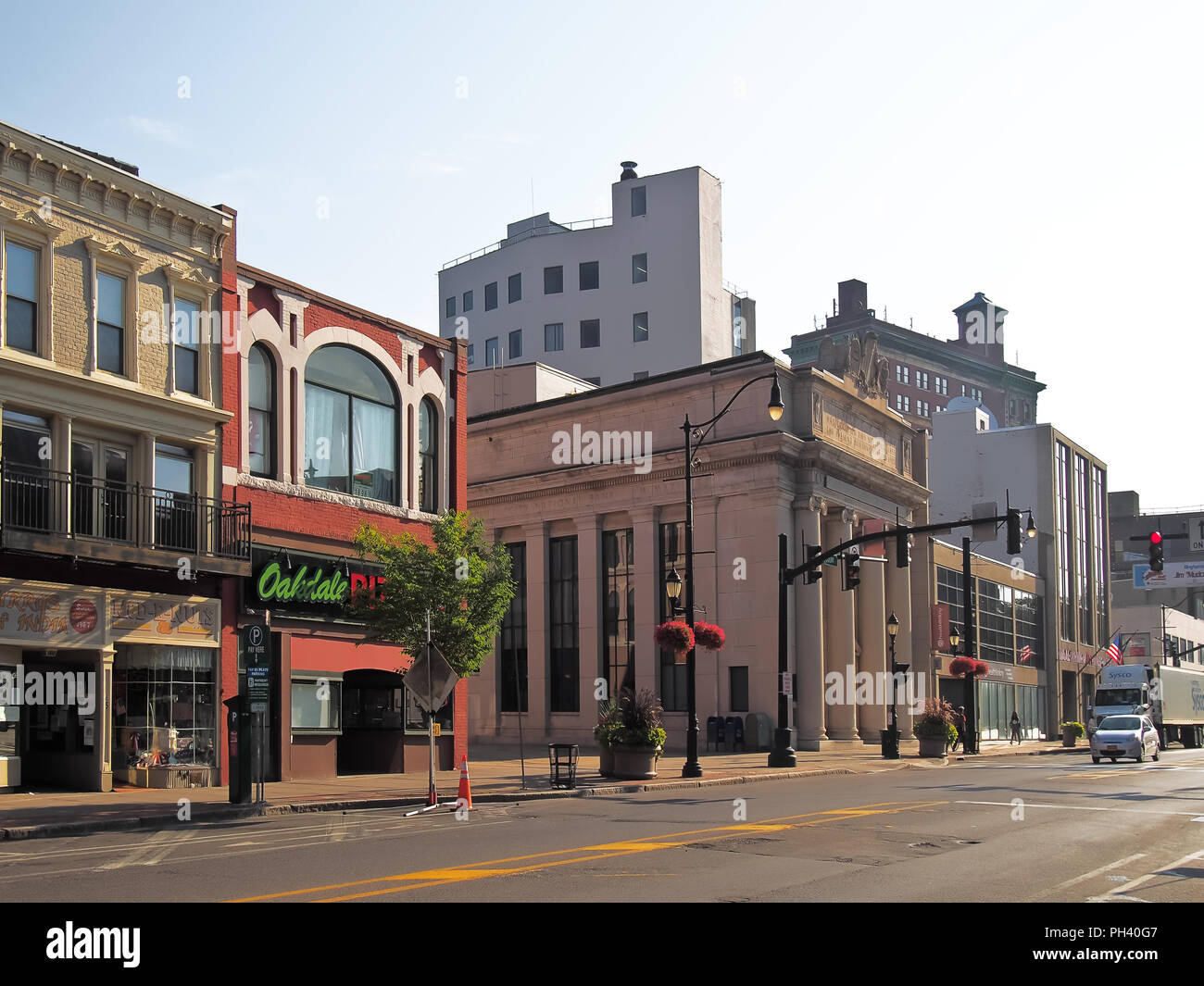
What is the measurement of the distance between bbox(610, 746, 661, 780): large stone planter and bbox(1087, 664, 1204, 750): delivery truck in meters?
33.7

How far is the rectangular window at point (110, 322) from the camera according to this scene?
2541cm

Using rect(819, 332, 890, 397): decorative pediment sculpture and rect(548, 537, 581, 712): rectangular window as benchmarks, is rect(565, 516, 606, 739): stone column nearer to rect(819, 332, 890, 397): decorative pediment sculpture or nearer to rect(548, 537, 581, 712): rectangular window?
rect(548, 537, 581, 712): rectangular window

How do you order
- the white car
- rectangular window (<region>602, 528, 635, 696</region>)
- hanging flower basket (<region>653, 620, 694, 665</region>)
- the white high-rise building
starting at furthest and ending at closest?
1. the white high-rise building
2. rectangular window (<region>602, 528, 635, 696</region>)
3. the white car
4. hanging flower basket (<region>653, 620, 694, 665</region>)

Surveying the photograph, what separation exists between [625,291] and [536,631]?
30411mm

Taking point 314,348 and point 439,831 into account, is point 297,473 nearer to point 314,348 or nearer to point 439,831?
point 314,348

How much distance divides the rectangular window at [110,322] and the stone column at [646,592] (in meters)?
28.7

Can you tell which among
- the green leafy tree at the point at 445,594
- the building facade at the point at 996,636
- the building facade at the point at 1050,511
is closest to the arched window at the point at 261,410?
the green leafy tree at the point at 445,594

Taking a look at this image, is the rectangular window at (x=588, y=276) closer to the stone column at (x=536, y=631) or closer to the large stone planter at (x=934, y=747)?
the stone column at (x=536, y=631)

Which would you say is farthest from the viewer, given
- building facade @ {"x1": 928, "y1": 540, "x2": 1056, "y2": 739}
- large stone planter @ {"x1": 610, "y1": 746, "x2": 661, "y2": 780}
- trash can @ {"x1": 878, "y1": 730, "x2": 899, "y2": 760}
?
building facade @ {"x1": 928, "y1": 540, "x2": 1056, "y2": 739}

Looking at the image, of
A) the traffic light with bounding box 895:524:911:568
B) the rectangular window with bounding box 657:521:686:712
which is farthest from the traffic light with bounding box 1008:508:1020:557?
the rectangular window with bounding box 657:521:686:712

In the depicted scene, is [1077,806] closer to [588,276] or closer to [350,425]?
[350,425]

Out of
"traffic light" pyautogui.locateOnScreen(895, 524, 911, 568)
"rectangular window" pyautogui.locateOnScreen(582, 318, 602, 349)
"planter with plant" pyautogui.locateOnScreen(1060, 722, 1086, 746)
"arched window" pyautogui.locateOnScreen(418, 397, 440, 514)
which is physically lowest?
"planter with plant" pyautogui.locateOnScreen(1060, 722, 1086, 746)

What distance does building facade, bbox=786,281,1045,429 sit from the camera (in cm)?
13112
